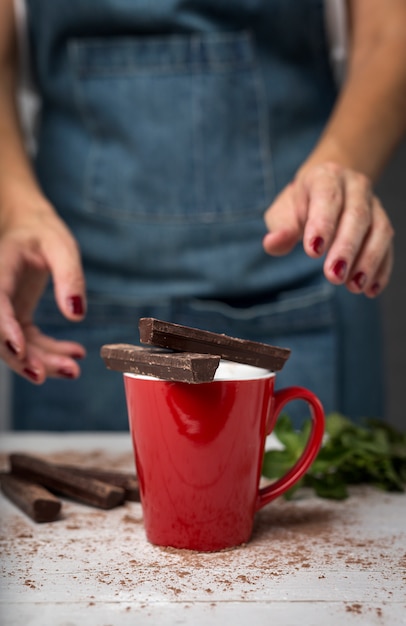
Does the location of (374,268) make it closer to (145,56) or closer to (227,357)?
(227,357)

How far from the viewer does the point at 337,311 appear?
5.07ft

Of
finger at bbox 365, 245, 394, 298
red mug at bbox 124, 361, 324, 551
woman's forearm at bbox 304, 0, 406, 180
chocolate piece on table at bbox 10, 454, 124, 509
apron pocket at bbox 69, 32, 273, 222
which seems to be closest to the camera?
red mug at bbox 124, 361, 324, 551

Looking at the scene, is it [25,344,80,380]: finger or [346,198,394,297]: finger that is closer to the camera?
[346,198,394,297]: finger

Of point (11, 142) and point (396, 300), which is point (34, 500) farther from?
point (396, 300)

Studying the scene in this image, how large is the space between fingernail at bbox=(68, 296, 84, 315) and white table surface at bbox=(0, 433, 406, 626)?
9.9 inches

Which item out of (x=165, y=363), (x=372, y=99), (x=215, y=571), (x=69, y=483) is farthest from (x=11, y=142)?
(x=215, y=571)

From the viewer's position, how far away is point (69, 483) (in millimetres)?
874

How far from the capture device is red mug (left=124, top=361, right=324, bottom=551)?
0.71m

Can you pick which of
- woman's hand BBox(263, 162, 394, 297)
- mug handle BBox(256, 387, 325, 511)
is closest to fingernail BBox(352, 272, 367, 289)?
woman's hand BBox(263, 162, 394, 297)

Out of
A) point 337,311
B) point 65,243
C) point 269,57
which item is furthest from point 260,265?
point 65,243

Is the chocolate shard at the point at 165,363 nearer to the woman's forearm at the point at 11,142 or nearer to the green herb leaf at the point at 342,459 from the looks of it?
the green herb leaf at the point at 342,459

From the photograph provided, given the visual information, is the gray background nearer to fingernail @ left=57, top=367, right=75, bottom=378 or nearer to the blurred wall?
the blurred wall

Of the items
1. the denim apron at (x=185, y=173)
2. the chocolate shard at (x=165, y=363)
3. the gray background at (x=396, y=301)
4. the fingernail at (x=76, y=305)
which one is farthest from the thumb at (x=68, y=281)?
the gray background at (x=396, y=301)

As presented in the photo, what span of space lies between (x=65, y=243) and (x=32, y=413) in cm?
60
